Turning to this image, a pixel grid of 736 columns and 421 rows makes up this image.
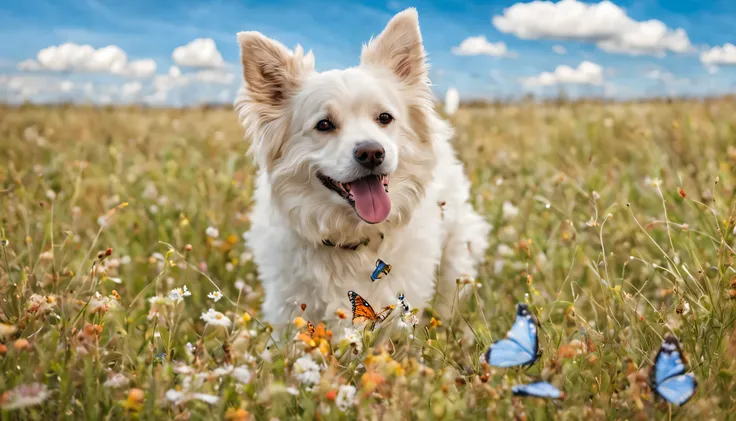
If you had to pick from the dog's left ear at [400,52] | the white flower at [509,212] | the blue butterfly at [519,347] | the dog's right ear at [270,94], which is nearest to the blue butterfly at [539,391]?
the blue butterfly at [519,347]

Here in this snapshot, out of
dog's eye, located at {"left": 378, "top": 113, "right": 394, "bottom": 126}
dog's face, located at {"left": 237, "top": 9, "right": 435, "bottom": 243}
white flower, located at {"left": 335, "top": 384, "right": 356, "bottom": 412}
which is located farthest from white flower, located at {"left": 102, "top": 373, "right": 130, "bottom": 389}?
dog's eye, located at {"left": 378, "top": 113, "right": 394, "bottom": 126}

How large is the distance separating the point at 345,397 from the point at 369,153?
151 centimetres

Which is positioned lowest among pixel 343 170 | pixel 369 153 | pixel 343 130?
pixel 343 170

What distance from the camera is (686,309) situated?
2.41m

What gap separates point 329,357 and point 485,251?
2.79 m

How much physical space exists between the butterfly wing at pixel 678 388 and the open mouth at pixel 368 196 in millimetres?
1791

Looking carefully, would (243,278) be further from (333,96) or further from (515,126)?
(515,126)

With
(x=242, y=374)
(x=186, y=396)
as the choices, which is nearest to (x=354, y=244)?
(x=242, y=374)

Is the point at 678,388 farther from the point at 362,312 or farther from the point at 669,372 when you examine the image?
the point at 362,312

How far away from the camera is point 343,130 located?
11.1ft

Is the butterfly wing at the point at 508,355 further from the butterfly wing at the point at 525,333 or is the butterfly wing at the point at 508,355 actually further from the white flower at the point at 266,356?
the white flower at the point at 266,356

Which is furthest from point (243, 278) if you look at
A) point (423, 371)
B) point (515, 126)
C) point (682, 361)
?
point (515, 126)

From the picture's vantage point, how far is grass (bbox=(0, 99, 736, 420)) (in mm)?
1989

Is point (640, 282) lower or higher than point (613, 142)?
lower
